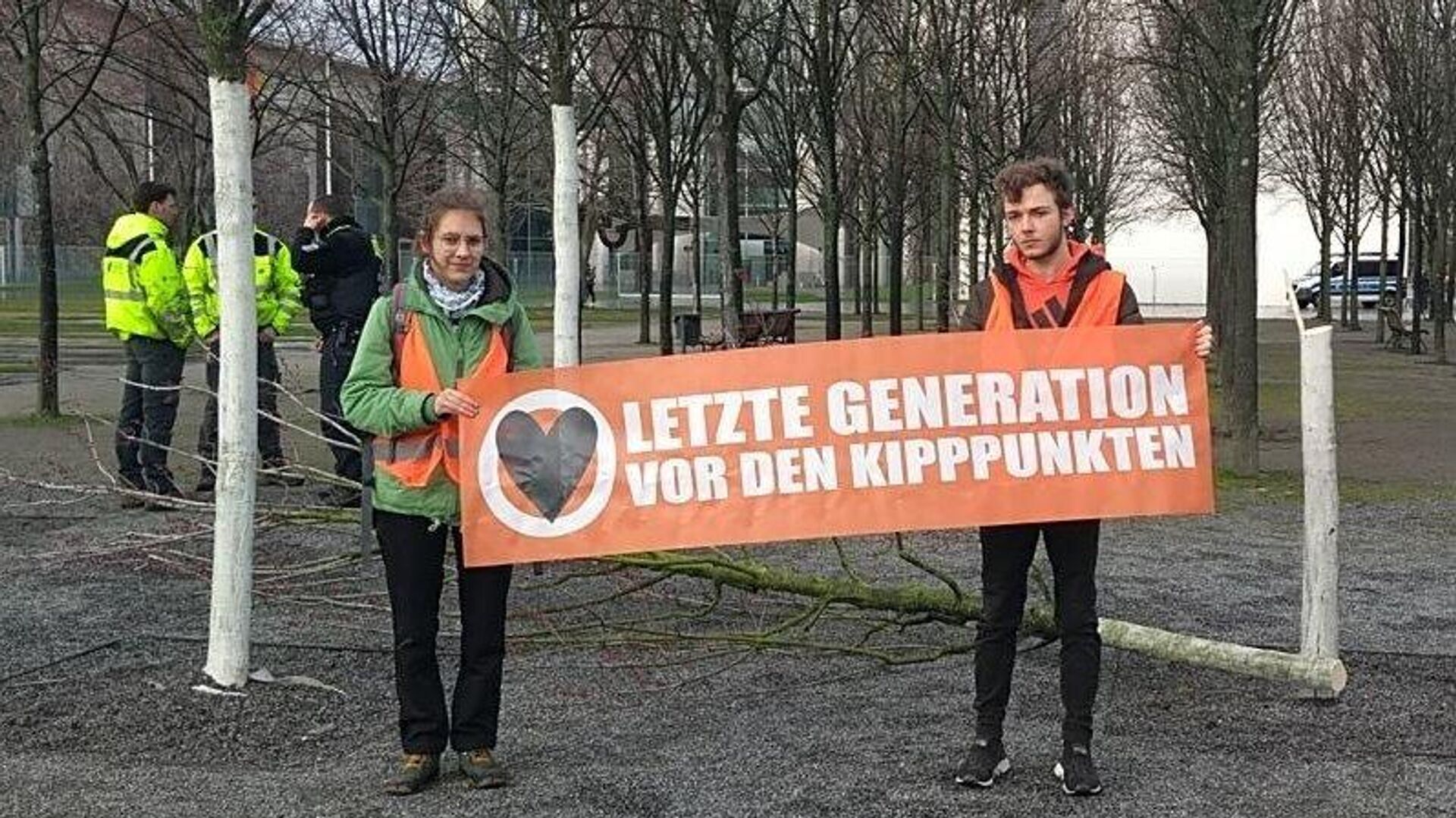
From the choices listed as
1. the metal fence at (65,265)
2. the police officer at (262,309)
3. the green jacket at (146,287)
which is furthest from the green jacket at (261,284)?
the metal fence at (65,265)

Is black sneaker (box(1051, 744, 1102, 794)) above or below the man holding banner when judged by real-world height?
below

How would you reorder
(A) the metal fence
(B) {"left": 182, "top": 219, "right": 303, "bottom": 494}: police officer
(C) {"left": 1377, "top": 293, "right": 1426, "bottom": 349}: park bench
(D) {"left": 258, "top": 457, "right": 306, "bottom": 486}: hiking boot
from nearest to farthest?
1. (D) {"left": 258, "top": 457, "right": 306, "bottom": 486}: hiking boot
2. (B) {"left": 182, "top": 219, "right": 303, "bottom": 494}: police officer
3. (C) {"left": 1377, "top": 293, "right": 1426, "bottom": 349}: park bench
4. (A) the metal fence

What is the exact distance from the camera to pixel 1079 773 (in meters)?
5.34

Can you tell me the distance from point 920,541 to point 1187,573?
1.62 metres

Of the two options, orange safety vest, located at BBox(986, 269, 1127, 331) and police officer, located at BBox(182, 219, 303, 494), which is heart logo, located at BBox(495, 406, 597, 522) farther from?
police officer, located at BBox(182, 219, 303, 494)

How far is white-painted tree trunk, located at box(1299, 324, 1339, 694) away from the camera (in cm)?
640

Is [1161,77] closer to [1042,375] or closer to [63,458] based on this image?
[63,458]

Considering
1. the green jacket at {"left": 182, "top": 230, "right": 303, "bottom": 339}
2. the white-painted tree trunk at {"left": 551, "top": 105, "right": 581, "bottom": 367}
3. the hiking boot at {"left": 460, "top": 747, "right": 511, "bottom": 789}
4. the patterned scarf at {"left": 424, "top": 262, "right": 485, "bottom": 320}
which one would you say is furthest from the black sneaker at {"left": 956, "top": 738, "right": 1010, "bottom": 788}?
the green jacket at {"left": 182, "top": 230, "right": 303, "bottom": 339}

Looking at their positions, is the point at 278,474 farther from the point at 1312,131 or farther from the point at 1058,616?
the point at 1312,131

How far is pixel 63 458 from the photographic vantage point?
15.0m

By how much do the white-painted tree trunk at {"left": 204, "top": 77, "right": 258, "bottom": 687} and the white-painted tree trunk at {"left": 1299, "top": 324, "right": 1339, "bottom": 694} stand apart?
12.9ft

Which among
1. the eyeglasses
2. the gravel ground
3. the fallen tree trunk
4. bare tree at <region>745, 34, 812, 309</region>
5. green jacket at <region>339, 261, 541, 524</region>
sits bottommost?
the gravel ground

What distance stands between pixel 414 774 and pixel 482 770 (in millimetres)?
212

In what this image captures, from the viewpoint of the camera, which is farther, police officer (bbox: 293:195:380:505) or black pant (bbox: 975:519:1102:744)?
police officer (bbox: 293:195:380:505)
